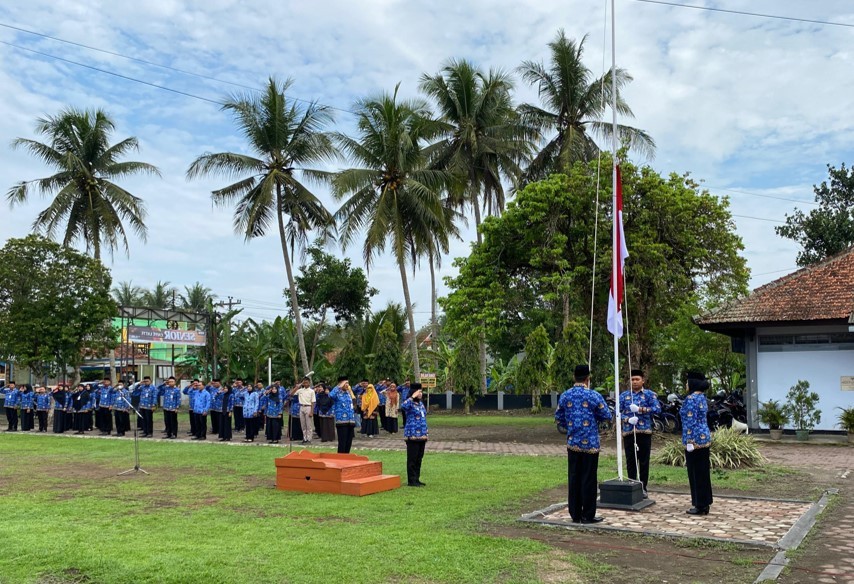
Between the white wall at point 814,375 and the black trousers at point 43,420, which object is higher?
the white wall at point 814,375

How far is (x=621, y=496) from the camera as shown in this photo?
9.13 metres

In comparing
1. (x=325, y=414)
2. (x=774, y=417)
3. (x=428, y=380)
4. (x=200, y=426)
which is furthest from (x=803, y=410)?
(x=428, y=380)

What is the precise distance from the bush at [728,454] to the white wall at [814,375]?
681cm

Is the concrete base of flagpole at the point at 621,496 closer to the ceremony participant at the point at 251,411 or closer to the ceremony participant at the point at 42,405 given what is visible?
the ceremony participant at the point at 251,411

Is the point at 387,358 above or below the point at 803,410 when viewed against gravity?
above

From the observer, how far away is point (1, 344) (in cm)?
2902

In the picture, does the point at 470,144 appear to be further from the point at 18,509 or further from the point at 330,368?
the point at 18,509

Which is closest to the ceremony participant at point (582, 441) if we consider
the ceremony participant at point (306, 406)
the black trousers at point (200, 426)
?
the ceremony participant at point (306, 406)

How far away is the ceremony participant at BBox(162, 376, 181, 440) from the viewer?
71.2 ft

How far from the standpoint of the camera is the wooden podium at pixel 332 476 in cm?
1047

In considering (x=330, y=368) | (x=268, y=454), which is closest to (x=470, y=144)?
(x=330, y=368)

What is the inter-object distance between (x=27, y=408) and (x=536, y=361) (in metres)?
17.9

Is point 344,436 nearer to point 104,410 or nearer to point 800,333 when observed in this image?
point 800,333

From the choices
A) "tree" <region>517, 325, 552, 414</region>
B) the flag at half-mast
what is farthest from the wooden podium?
"tree" <region>517, 325, 552, 414</region>
